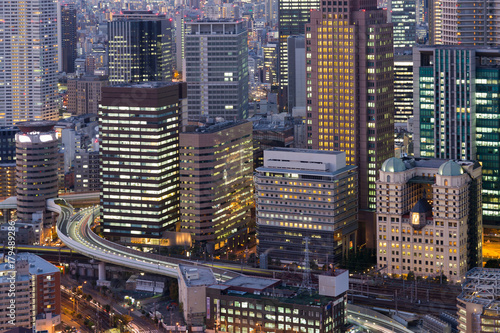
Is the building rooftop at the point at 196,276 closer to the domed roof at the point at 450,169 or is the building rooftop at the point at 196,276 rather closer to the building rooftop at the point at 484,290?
the building rooftop at the point at 484,290

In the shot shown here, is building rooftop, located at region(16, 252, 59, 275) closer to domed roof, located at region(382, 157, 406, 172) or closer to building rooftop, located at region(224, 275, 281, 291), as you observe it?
building rooftop, located at region(224, 275, 281, 291)

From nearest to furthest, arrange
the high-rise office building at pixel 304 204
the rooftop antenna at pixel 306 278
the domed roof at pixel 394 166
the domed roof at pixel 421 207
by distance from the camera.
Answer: the rooftop antenna at pixel 306 278
the domed roof at pixel 421 207
the domed roof at pixel 394 166
the high-rise office building at pixel 304 204

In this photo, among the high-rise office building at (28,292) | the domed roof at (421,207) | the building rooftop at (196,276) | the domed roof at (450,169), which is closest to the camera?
the high-rise office building at (28,292)

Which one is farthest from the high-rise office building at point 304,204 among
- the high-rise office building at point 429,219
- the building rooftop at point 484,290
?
the building rooftop at point 484,290

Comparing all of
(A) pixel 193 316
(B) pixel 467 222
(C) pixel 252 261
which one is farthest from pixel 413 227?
(A) pixel 193 316

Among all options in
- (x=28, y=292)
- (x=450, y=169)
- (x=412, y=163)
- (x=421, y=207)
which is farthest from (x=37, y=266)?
(x=450, y=169)

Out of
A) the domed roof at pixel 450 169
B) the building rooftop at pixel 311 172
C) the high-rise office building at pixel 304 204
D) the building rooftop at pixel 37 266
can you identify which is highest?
the domed roof at pixel 450 169

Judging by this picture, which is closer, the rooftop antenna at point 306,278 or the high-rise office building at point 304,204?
the rooftop antenna at point 306,278

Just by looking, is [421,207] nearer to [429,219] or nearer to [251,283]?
[429,219]
